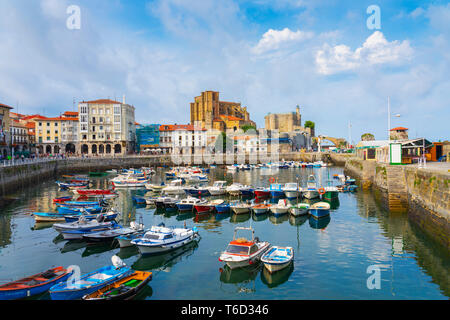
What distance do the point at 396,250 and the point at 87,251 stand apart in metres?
22.9

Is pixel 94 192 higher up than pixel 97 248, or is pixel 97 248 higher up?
pixel 94 192

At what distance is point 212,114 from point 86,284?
489ft

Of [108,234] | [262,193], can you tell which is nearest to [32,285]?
[108,234]

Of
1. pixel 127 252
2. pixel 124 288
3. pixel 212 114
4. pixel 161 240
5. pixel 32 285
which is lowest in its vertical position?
pixel 127 252

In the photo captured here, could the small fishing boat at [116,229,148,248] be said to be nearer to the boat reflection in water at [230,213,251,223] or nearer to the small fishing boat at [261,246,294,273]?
the small fishing boat at [261,246,294,273]

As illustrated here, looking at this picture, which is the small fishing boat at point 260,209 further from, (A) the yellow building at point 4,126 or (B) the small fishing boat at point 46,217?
(A) the yellow building at point 4,126

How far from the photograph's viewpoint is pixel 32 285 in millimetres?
16266

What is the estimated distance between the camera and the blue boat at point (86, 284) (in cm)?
1543

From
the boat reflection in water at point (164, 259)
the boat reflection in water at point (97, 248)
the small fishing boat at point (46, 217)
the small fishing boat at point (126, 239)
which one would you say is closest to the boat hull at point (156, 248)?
the boat reflection in water at point (164, 259)

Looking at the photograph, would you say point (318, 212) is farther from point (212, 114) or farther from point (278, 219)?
Result: point (212, 114)

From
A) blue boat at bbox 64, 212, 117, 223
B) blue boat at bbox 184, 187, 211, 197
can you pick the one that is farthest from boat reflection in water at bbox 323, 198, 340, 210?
blue boat at bbox 64, 212, 117, 223

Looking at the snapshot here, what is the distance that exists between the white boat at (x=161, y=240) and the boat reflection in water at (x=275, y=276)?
23.8 ft
